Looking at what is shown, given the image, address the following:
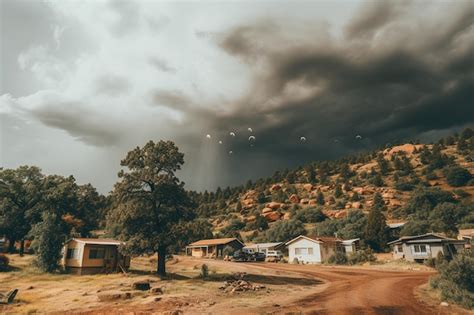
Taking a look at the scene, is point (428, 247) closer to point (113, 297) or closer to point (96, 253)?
point (113, 297)

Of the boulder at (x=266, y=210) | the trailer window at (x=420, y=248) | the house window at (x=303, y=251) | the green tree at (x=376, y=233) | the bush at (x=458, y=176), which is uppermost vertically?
the bush at (x=458, y=176)

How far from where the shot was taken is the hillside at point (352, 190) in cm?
8894

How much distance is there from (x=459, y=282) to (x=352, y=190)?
88971mm

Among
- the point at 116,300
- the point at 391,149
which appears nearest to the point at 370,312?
the point at 116,300

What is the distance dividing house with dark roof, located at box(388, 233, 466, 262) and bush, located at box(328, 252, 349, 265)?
900 centimetres

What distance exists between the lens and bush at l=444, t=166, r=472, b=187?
91062mm

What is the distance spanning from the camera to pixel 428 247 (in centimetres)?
4519

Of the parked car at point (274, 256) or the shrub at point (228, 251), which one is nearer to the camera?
the parked car at point (274, 256)

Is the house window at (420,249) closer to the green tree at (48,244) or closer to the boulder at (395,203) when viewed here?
the boulder at (395,203)

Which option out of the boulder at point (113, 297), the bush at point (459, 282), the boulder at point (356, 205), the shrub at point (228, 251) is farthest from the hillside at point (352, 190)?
the boulder at point (113, 297)

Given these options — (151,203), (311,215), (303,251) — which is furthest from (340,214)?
(151,203)

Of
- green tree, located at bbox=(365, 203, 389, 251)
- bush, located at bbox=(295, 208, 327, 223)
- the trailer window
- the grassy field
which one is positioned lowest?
the grassy field

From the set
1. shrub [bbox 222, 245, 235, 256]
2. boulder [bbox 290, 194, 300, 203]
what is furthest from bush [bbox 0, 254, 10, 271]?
boulder [bbox 290, 194, 300, 203]

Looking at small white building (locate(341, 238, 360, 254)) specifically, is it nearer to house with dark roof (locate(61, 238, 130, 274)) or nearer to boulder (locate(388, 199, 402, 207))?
boulder (locate(388, 199, 402, 207))
